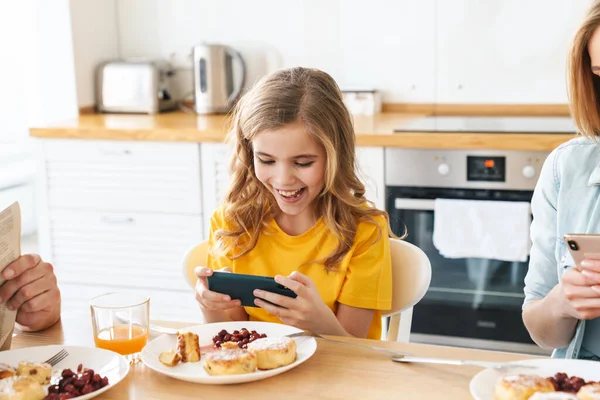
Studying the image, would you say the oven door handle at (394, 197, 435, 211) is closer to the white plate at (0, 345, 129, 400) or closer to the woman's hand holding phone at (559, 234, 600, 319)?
the woman's hand holding phone at (559, 234, 600, 319)

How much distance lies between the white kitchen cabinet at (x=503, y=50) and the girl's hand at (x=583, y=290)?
6.39ft

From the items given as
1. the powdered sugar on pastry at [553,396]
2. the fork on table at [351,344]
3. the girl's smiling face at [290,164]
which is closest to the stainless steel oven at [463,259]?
the girl's smiling face at [290,164]

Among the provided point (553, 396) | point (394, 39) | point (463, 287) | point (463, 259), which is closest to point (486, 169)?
point (463, 259)

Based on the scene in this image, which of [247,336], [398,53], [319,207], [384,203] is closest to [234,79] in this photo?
[398,53]

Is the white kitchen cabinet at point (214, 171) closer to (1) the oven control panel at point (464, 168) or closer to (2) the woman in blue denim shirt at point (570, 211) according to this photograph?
(1) the oven control panel at point (464, 168)

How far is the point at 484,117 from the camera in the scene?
3.14 m

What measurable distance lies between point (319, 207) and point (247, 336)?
51cm

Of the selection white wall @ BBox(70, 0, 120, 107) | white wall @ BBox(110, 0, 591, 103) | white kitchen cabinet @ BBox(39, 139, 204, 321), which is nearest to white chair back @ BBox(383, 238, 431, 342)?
white kitchen cabinet @ BBox(39, 139, 204, 321)

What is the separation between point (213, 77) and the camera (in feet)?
11.2

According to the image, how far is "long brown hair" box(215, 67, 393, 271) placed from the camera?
168 centimetres

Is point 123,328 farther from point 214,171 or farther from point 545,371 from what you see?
point 214,171

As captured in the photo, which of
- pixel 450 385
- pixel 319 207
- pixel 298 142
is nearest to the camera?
pixel 450 385

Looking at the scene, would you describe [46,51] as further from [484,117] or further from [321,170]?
[321,170]

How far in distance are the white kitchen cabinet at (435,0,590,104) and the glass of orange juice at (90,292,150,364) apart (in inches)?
86.8
